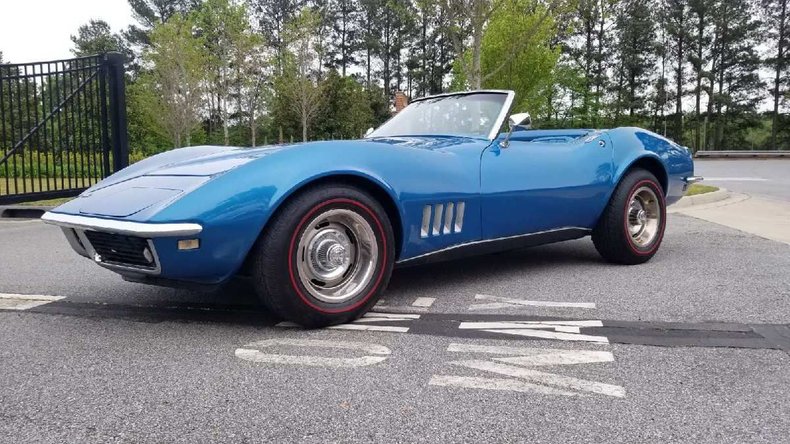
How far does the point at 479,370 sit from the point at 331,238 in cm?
94

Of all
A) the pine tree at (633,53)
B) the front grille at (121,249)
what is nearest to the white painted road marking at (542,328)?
the front grille at (121,249)

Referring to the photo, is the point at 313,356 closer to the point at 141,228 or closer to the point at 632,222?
the point at 141,228

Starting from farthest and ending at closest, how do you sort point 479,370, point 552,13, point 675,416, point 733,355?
point 552,13 < point 733,355 < point 479,370 < point 675,416

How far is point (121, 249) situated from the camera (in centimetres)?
248

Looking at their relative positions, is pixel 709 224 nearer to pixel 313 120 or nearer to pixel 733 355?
pixel 733 355

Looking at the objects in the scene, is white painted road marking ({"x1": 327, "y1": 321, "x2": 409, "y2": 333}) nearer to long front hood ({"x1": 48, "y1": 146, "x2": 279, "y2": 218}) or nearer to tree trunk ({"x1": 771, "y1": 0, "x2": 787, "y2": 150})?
long front hood ({"x1": 48, "y1": 146, "x2": 279, "y2": 218})

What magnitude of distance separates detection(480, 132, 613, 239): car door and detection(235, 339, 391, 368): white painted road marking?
111cm

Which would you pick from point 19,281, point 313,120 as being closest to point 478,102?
point 19,281

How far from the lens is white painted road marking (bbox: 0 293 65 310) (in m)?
3.13

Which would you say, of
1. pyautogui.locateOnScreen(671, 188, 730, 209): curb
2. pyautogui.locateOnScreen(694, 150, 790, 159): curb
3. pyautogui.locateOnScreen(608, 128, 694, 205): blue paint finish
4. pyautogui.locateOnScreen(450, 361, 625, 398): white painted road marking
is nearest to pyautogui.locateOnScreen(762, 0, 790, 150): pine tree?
pyautogui.locateOnScreen(694, 150, 790, 159): curb

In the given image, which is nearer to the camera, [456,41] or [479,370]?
[479,370]

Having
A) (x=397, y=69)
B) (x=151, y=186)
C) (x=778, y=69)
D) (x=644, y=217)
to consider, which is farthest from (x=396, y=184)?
(x=397, y=69)

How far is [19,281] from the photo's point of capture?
380 centimetres

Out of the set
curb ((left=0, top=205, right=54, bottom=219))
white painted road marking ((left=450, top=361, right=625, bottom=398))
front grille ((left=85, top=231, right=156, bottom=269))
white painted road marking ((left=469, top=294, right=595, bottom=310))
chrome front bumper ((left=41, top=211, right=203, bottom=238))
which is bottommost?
white painted road marking ((left=450, top=361, right=625, bottom=398))
